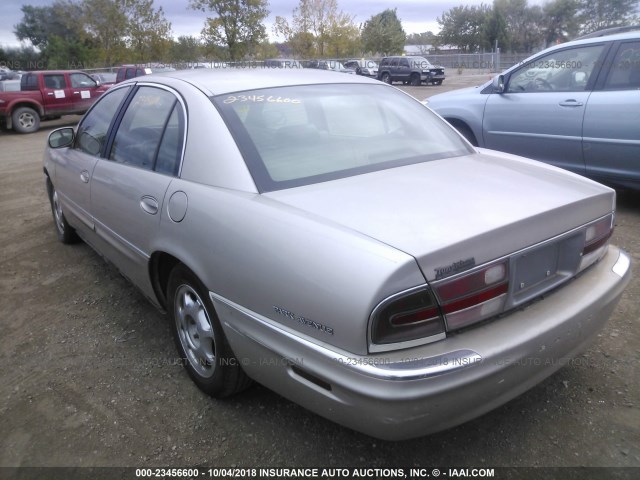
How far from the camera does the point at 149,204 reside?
2.72 meters

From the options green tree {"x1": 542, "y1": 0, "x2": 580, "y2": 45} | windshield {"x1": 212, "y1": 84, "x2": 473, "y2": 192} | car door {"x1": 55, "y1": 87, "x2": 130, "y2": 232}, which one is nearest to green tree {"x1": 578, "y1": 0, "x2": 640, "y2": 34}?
green tree {"x1": 542, "y1": 0, "x2": 580, "y2": 45}

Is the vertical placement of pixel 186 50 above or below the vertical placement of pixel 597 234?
above

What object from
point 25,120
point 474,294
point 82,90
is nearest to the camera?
point 474,294

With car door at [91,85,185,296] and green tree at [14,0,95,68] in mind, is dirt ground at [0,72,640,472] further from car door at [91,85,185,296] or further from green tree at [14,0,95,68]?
green tree at [14,0,95,68]

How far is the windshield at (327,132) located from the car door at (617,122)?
8.13ft

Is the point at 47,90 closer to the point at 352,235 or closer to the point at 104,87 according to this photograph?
the point at 104,87

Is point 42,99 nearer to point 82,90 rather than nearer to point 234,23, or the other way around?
point 82,90

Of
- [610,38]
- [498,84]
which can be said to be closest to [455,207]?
[610,38]

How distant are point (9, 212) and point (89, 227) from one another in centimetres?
333

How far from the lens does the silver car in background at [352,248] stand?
5.67 ft

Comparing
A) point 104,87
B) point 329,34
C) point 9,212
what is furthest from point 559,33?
point 9,212

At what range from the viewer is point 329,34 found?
137 feet

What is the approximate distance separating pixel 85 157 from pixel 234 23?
2666cm

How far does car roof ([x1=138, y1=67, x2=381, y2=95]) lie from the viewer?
2.76 meters
